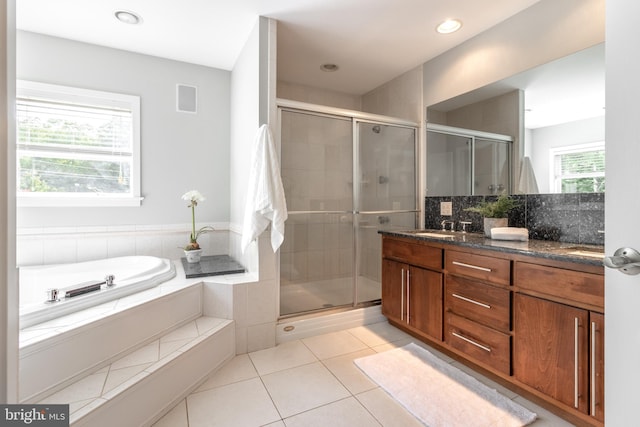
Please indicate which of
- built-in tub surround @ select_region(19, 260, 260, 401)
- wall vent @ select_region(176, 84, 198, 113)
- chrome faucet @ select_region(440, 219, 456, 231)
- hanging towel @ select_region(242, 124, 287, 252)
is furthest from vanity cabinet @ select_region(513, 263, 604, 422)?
wall vent @ select_region(176, 84, 198, 113)

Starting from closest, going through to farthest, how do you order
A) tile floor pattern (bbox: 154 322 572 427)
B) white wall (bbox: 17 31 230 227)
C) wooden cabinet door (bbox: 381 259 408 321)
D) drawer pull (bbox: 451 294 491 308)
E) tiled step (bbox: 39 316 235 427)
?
tiled step (bbox: 39 316 235 427) → tile floor pattern (bbox: 154 322 572 427) → drawer pull (bbox: 451 294 491 308) → wooden cabinet door (bbox: 381 259 408 321) → white wall (bbox: 17 31 230 227)

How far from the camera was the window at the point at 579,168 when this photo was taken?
1.74 m

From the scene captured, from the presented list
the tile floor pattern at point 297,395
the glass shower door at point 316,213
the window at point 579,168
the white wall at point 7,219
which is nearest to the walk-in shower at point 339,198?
the glass shower door at point 316,213

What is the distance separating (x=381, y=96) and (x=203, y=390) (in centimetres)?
336

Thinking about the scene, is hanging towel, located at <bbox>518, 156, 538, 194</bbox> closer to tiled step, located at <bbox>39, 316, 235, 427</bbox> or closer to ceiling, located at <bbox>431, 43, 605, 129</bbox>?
ceiling, located at <bbox>431, 43, 605, 129</bbox>

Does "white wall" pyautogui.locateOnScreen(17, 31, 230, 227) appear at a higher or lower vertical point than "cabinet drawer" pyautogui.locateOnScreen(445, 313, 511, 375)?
higher

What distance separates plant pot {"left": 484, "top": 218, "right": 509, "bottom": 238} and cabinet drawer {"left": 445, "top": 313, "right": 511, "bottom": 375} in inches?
26.9

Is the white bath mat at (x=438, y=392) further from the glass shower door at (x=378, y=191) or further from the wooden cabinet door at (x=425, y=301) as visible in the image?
the glass shower door at (x=378, y=191)

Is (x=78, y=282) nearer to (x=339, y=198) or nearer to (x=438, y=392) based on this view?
(x=339, y=198)

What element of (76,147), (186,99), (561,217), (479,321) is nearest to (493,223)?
(561,217)

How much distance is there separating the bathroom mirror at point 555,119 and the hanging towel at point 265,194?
68.0 inches

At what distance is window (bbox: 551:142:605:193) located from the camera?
1744 millimetres

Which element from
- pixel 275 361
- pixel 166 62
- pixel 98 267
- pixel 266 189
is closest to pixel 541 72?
pixel 266 189

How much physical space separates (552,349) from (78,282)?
322cm
